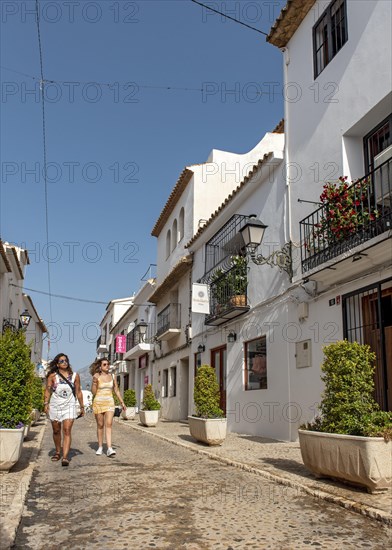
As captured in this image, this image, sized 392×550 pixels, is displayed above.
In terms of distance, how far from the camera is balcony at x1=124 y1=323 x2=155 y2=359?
24.2 metres

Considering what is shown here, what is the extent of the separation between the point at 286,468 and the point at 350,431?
5.59 ft

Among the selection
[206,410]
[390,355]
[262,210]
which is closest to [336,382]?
[390,355]

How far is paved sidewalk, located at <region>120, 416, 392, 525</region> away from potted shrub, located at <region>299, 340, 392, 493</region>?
150 millimetres

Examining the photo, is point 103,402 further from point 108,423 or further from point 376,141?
point 376,141

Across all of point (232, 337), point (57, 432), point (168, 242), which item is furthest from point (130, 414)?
point (57, 432)

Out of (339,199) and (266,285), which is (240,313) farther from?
(339,199)

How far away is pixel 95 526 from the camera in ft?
13.4

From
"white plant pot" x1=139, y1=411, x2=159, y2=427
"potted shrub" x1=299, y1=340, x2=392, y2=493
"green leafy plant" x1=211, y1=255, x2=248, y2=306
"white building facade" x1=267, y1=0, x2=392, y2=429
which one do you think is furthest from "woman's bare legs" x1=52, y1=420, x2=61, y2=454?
"white plant pot" x1=139, y1=411, x2=159, y2=427

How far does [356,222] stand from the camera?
8.21 meters

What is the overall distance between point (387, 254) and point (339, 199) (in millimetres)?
1429

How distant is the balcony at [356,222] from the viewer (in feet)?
25.5

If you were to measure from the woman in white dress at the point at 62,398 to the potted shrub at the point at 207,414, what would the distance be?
9.23 ft

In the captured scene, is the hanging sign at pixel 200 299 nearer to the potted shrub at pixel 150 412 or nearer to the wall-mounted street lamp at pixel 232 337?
the wall-mounted street lamp at pixel 232 337

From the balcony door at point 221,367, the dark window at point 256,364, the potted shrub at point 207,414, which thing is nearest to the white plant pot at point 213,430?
the potted shrub at point 207,414
